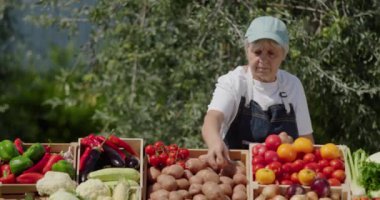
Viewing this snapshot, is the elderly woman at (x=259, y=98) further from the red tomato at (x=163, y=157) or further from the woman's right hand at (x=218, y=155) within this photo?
the red tomato at (x=163, y=157)

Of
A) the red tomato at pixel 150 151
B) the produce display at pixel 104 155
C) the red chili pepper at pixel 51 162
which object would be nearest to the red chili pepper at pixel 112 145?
the produce display at pixel 104 155

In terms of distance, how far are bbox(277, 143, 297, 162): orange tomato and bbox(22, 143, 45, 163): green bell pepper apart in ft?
4.05

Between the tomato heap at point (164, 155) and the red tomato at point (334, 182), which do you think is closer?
the red tomato at point (334, 182)

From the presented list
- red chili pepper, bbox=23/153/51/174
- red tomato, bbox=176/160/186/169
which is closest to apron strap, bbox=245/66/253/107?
red tomato, bbox=176/160/186/169

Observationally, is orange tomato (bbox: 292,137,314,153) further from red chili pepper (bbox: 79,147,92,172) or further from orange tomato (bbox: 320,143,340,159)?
red chili pepper (bbox: 79,147,92,172)

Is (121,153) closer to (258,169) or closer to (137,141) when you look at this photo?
(137,141)

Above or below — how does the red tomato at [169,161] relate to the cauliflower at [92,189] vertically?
above

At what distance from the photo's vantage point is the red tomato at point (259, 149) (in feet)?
15.0

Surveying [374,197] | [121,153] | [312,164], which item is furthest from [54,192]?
[374,197]

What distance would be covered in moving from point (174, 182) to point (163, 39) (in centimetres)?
277

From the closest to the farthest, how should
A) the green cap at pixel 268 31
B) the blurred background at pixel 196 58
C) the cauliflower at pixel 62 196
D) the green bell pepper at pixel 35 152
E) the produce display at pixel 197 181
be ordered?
the cauliflower at pixel 62 196, the produce display at pixel 197 181, the green bell pepper at pixel 35 152, the green cap at pixel 268 31, the blurred background at pixel 196 58

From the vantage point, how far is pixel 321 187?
14.1ft

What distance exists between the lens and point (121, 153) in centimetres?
464

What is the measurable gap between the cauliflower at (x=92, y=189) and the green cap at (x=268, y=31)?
1146mm
